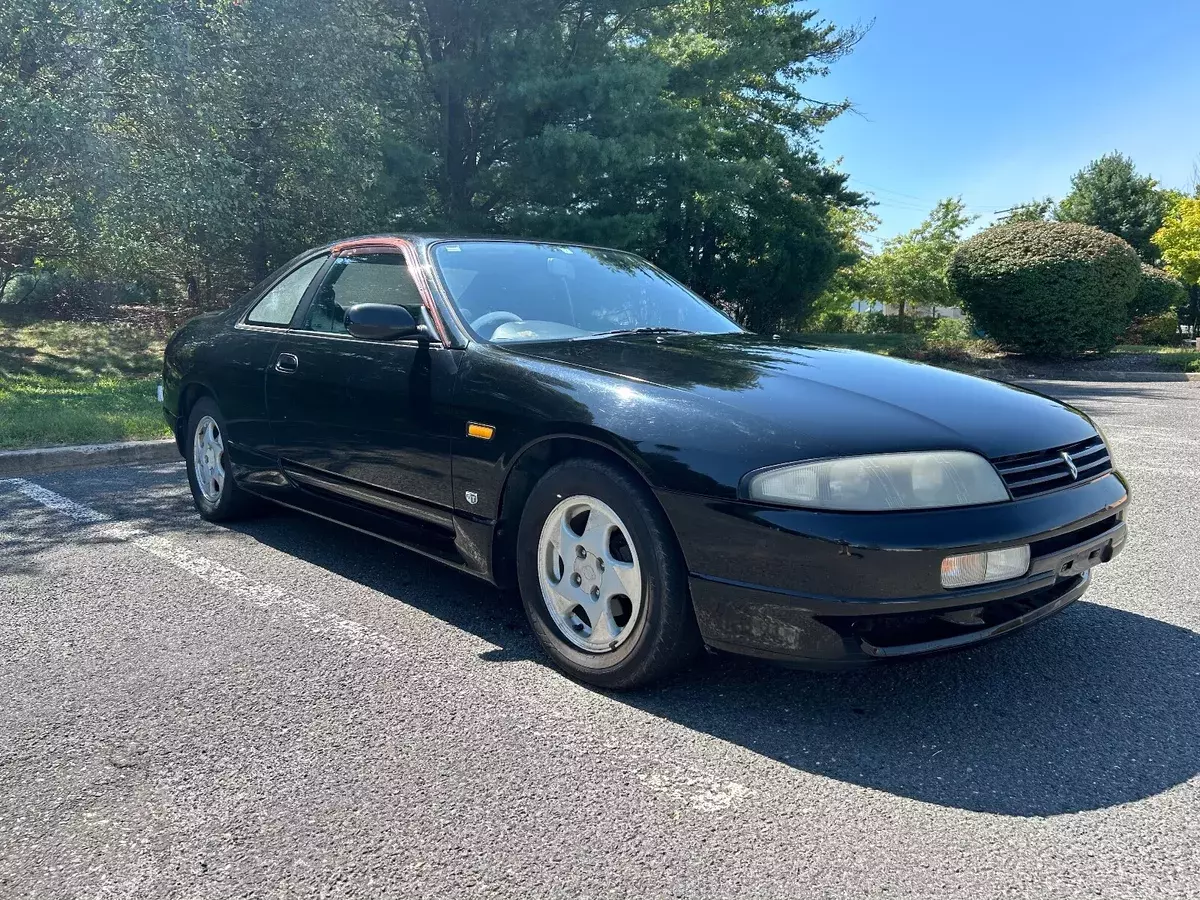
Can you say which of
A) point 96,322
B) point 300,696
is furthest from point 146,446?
point 96,322

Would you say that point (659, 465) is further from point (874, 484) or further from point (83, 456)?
point (83, 456)

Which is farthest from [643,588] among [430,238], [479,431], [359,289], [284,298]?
[284,298]

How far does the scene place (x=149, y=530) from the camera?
193 inches

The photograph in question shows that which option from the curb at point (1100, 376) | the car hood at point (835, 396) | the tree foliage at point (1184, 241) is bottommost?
the curb at point (1100, 376)

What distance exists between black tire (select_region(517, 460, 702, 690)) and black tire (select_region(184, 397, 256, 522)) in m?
2.42

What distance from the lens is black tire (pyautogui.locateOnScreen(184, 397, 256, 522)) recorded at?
4.82 meters

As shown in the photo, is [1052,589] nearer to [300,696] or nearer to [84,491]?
[300,696]

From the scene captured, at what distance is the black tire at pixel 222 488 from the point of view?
482 cm

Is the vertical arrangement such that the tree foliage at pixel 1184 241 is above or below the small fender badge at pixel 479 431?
above

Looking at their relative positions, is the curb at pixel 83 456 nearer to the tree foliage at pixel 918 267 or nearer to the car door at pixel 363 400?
the car door at pixel 363 400

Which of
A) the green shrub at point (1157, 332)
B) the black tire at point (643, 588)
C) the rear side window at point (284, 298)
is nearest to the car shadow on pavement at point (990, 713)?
the black tire at point (643, 588)

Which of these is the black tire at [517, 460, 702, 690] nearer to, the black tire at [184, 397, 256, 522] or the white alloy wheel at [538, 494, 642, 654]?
the white alloy wheel at [538, 494, 642, 654]

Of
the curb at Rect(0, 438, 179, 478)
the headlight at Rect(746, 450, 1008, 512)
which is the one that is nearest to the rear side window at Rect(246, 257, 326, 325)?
the curb at Rect(0, 438, 179, 478)

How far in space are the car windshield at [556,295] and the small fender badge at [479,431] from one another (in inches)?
15.1
